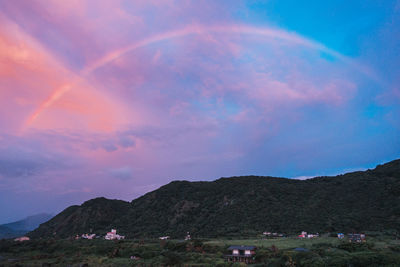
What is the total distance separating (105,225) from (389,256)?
10967 cm

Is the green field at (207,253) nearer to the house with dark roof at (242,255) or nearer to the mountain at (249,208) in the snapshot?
the house with dark roof at (242,255)

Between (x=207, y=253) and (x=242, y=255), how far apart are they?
23.5 ft

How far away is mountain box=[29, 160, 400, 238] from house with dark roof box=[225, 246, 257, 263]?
30076 mm

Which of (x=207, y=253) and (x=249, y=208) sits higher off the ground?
(x=249, y=208)

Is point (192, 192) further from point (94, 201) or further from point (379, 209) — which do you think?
point (379, 209)

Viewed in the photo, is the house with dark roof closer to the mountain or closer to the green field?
the green field

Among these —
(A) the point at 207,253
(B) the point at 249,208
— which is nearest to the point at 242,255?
(A) the point at 207,253

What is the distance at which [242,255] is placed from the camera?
43.1m

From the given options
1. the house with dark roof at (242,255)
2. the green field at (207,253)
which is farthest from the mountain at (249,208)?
the house with dark roof at (242,255)

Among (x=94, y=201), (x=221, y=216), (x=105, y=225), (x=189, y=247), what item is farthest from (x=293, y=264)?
(x=94, y=201)

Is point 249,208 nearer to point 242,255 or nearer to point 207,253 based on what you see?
point 207,253

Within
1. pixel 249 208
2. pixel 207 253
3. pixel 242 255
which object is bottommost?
pixel 242 255

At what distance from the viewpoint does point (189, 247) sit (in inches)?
2067

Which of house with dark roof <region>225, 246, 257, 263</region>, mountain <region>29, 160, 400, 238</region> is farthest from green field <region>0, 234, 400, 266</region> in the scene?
mountain <region>29, 160, 400, 238</region>
